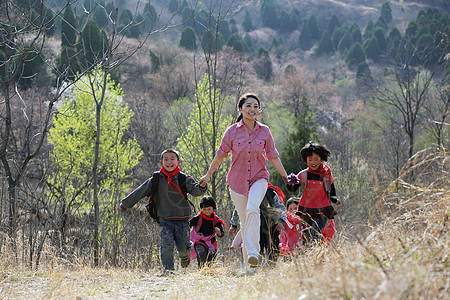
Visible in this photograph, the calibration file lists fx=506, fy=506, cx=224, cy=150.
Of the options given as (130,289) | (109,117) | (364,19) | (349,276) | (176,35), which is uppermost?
(364,19)

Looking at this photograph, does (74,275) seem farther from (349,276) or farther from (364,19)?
(364,19)

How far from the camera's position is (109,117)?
24.2 meters

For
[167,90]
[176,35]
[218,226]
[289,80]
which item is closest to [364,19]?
[176,35]

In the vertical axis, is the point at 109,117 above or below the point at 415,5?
below

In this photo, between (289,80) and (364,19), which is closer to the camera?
(289,80)

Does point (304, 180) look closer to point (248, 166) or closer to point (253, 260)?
point (248, 166)

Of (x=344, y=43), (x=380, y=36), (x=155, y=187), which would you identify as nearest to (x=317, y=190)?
(x=155, y=187)

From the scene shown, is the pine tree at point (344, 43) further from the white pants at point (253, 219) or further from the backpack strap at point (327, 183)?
the white pants at point (253, 219)

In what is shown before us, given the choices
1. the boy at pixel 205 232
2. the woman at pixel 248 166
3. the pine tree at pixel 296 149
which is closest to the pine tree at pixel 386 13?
the pine tree at pixel 296 149

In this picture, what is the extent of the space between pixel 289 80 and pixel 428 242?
154 ft

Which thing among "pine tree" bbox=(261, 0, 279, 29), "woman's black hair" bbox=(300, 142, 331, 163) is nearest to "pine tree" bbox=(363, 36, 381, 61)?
"pine tree" bbox=(261, 0, 279, 29)

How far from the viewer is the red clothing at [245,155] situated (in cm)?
505

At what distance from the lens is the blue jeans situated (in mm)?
5703

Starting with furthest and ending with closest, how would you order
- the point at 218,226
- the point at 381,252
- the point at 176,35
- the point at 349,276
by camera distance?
the point at 176,35
the point at 218,226
the point at 381,252
the point at 349,276
